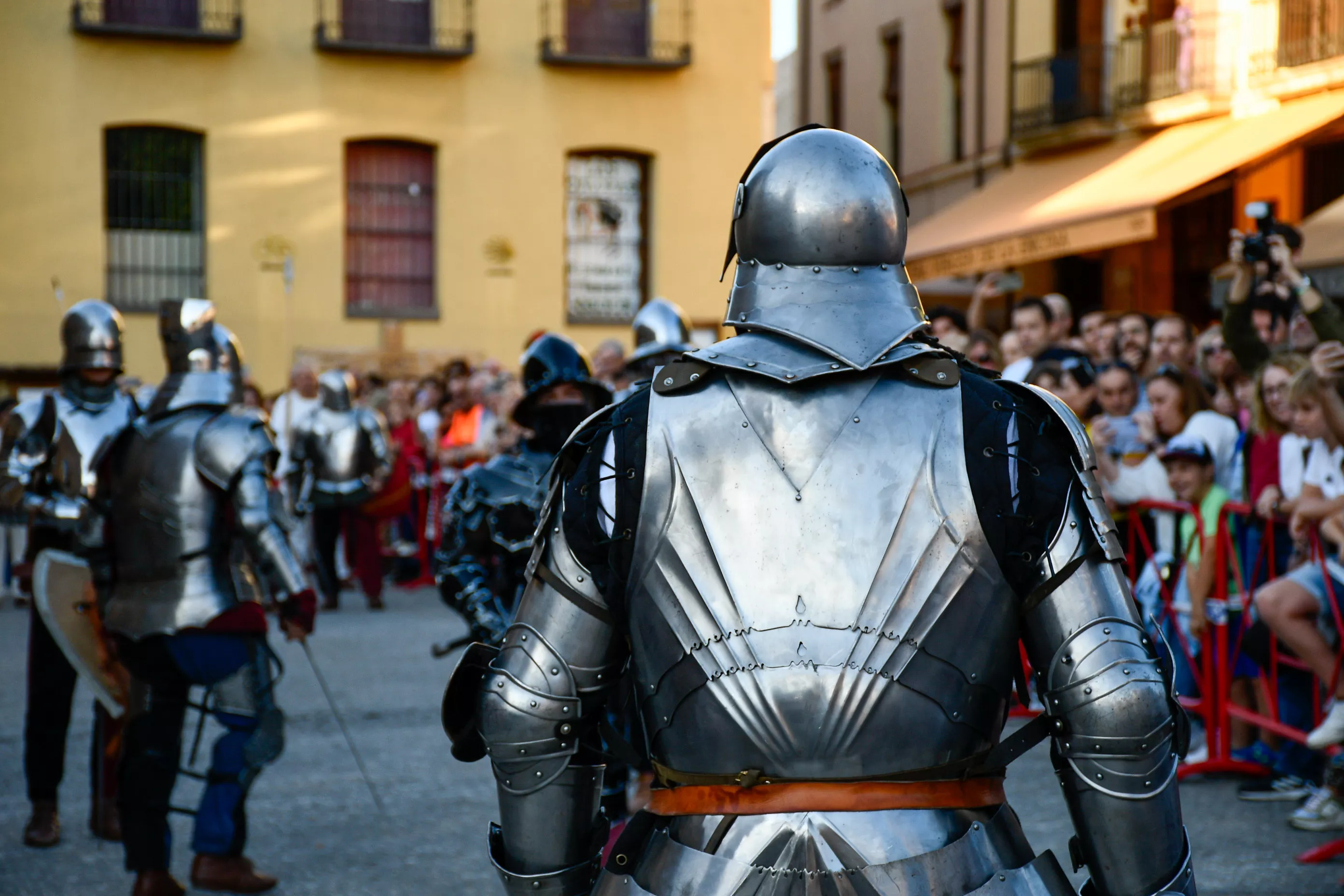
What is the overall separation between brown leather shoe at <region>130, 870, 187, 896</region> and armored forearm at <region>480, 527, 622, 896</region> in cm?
290

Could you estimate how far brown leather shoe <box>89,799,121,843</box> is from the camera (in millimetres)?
5844

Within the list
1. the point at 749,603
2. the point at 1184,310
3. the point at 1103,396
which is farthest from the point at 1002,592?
the point at 1184,310

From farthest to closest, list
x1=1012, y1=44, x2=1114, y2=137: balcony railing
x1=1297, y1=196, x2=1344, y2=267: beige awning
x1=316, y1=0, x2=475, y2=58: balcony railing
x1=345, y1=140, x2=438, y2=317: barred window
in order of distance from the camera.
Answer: x1=345, y1=140, x2=438, y2=317: barred window < x1=316, y1=0, x2=475, y2=58: balcony railing < x1=1012, y1=44, x2=1114, y2=137: balcony railing < x1=1297, y1=196, x2=1344, y2=267: beige awning

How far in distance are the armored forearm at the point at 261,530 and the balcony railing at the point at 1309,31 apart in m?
12.9

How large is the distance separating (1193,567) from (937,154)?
17.1m

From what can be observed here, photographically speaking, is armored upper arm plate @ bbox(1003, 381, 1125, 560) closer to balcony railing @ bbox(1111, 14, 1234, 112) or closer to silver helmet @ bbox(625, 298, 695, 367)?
silver helmet @ bbox(625, 298, 695, 367)

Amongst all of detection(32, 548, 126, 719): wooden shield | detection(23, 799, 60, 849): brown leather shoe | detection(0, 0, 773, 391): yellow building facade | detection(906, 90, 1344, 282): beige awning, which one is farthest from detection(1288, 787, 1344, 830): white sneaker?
detection(0, 0, 773, 391): yellow building facade

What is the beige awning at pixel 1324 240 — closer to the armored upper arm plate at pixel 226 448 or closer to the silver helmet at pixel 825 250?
the armored upper arm plate at pixel 226 448

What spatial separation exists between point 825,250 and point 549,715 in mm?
797

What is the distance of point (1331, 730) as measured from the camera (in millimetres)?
5418

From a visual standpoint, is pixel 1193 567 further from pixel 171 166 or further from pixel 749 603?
pixel 171 166

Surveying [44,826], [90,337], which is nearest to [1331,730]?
[44,826]

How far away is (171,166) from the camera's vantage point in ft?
61.6

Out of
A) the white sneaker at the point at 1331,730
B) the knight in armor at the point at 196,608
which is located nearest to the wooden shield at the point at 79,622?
the knight in armor at the point at 196,608
